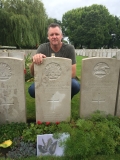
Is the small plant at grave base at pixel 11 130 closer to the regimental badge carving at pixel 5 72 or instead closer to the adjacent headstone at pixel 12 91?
the adjacent headstone at pixel 12 91

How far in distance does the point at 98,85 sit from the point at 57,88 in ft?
2.71

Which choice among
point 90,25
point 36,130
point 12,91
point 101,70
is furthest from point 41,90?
point 90,25

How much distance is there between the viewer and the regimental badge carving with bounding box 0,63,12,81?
2.85 m

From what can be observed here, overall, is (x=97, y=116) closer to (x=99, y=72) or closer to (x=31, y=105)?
(x=99, y=72)

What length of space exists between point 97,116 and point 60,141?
3.29ft

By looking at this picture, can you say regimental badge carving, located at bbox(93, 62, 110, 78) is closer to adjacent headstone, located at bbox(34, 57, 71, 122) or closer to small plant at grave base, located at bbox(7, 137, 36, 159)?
adjacent headstone, located at bbox(34, 57, 71, 122)

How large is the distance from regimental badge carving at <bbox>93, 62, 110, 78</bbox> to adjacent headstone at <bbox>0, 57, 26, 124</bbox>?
1.40m

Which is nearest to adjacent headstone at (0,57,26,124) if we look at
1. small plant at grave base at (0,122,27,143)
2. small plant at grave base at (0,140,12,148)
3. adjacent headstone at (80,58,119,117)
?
small plant at grave base at (0,122,27,143)

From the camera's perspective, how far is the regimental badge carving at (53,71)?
2.86 metres

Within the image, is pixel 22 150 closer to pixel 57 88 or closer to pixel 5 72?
pixel 57 88

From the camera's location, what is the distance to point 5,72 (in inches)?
114

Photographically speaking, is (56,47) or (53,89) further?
(56,47)

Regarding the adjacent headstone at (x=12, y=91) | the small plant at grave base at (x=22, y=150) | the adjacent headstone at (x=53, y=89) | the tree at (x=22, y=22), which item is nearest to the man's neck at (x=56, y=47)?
the adjacent headstone at (x=53, y=89)

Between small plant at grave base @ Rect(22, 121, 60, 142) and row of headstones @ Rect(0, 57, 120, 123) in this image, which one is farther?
row of headstones @ Rect(0, 57, 120, 123)
